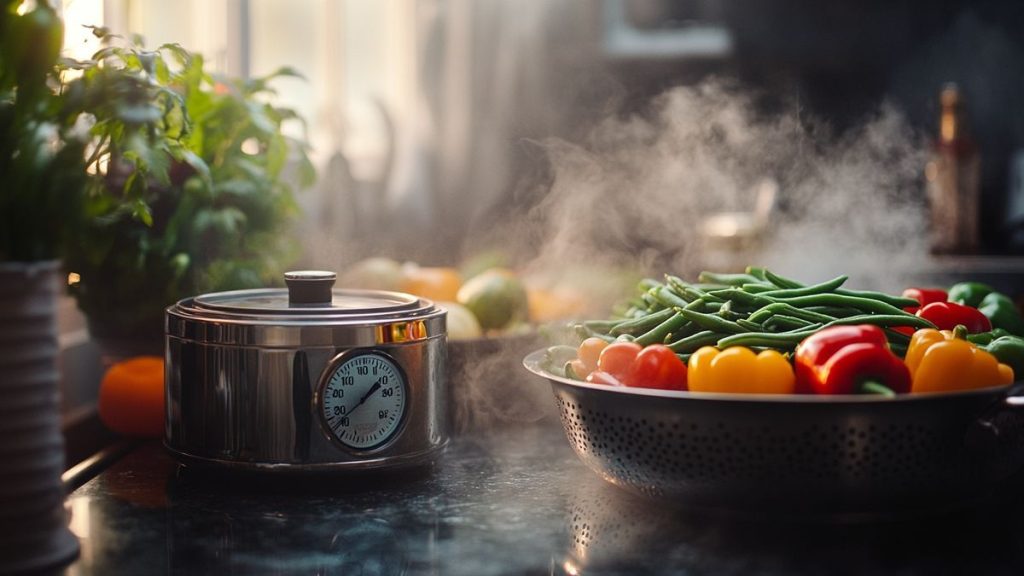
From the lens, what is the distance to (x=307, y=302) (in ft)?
3.59

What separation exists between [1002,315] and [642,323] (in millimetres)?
473

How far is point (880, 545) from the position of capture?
2.99ft

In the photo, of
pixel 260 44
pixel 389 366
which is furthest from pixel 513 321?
pixel 260 44

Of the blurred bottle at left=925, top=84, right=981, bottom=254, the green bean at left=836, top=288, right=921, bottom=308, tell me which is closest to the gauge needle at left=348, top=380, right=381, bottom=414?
the green bean at left=836, top=288, right=921, bottom=308

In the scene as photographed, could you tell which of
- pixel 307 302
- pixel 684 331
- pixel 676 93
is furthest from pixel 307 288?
pixel 676 93

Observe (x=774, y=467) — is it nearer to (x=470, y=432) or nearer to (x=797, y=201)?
(x=470, y=432)

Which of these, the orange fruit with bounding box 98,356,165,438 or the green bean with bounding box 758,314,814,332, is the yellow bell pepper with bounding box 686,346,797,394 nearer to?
the green bean with bounding box 758,314,814,332

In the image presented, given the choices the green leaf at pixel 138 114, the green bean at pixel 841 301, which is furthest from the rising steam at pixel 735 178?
the green leaf at pixel 138 114

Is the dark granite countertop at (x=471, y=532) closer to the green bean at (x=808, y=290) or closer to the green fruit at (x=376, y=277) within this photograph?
the green bean at (x=808, y=290)

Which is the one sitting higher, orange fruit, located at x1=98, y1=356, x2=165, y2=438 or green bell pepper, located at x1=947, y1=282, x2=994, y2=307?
green bell pepper, located at x1=947, y1=282, x2=994, y2=307

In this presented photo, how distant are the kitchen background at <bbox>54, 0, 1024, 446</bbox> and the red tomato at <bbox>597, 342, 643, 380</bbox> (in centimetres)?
221

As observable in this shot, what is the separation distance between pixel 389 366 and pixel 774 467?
386 mm

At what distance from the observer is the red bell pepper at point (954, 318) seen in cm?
118

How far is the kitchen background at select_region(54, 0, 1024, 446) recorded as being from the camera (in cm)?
333
